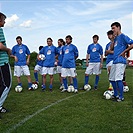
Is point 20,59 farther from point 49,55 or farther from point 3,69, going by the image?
point 3,69

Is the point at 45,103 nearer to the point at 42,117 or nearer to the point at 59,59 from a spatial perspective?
the point at 42,117

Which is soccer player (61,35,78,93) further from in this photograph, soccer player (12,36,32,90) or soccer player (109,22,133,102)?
soccer player (109,22,133,102)

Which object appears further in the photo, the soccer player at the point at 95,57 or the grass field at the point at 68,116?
the soccer player at the point at 95,57

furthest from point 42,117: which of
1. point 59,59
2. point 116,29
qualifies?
point 59,59

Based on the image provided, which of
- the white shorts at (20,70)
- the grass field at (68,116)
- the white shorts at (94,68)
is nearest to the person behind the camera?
the grass field at (68,116)

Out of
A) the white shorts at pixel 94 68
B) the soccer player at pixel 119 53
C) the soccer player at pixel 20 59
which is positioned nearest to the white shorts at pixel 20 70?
the soccer player at pixel 20 59

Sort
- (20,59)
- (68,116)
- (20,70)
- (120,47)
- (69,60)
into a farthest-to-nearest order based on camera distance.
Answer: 1. (20,70)
2. (20,59)
3. (69,60)
4. (120,47)
5. (68,116)

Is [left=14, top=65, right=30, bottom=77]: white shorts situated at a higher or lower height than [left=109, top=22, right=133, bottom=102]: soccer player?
lower

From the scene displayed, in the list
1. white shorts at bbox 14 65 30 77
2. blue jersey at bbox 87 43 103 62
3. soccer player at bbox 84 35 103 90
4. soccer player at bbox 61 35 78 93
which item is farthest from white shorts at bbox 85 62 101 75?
white shorts at bbox 14 65 30 77

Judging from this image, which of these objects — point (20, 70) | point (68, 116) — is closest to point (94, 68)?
point (20, 70)

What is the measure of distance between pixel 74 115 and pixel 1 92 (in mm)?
1672

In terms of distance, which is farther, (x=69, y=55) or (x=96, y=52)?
(x=96, y=52)

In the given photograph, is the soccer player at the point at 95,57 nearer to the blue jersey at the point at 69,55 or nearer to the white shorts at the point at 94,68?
the white shorts at the point at 94,68

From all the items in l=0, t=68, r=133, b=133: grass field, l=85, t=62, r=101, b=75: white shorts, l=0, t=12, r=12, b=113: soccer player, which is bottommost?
l=0, t=68, r=133, b=133: grass field
